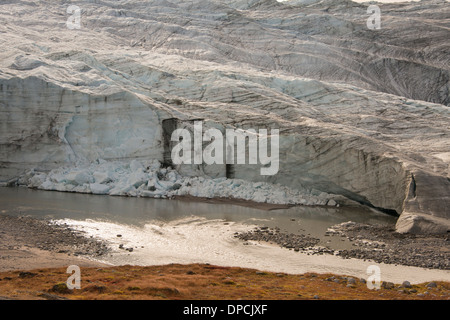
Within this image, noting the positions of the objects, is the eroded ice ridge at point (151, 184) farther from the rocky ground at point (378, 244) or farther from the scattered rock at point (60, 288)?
the scattered rock at point (60, 288)

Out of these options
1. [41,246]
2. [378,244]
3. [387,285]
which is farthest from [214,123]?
[387,285]

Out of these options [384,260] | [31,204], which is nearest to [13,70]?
[31,204]

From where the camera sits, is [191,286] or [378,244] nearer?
[191,286]

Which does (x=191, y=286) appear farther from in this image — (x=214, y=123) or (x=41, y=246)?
(x=214, y=123)

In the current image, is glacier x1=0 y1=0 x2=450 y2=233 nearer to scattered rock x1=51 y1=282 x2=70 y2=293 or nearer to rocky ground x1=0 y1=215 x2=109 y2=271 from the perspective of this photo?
rocky ground x1=0 y1=215 x2=109 y2=271
